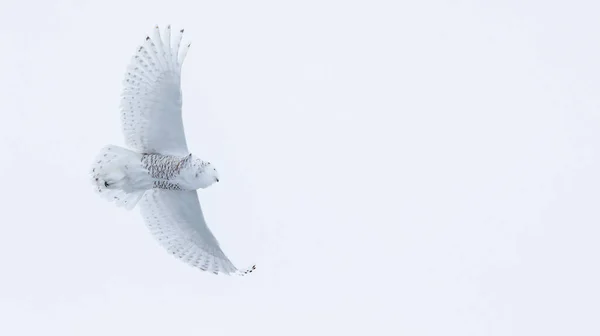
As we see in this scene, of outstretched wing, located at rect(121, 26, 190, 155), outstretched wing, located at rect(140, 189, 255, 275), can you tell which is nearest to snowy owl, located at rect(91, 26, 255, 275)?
outstretched wing, located at rect(121, 26, 190, 155)

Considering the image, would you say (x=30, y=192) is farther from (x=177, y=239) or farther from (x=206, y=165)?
(x=206, y=165)

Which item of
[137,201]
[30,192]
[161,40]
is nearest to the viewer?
[161,40]

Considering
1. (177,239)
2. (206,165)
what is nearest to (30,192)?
(177,239)

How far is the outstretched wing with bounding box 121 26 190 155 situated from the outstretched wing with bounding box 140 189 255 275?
3.13 ft

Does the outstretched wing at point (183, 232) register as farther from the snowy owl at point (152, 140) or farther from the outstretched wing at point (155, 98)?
the outstretched wing at point (155, 98)

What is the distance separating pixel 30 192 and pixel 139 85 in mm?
6220

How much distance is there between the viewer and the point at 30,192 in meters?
17.3

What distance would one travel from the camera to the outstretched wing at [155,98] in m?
11.9

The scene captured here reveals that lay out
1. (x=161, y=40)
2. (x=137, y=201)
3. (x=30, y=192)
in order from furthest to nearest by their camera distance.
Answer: (x=30, y=192) → (x=137, y=201) → (x=161, y=40)

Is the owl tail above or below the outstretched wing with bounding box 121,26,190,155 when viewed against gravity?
below

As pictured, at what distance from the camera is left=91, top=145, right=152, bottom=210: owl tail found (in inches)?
467

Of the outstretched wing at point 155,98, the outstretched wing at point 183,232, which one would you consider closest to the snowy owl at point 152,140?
the outstretched wing at point 155,98

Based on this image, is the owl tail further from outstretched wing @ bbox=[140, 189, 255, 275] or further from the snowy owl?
outstretched wing @ bbox=[140, 189, 255, 275]

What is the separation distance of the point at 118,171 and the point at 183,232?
1509mm
